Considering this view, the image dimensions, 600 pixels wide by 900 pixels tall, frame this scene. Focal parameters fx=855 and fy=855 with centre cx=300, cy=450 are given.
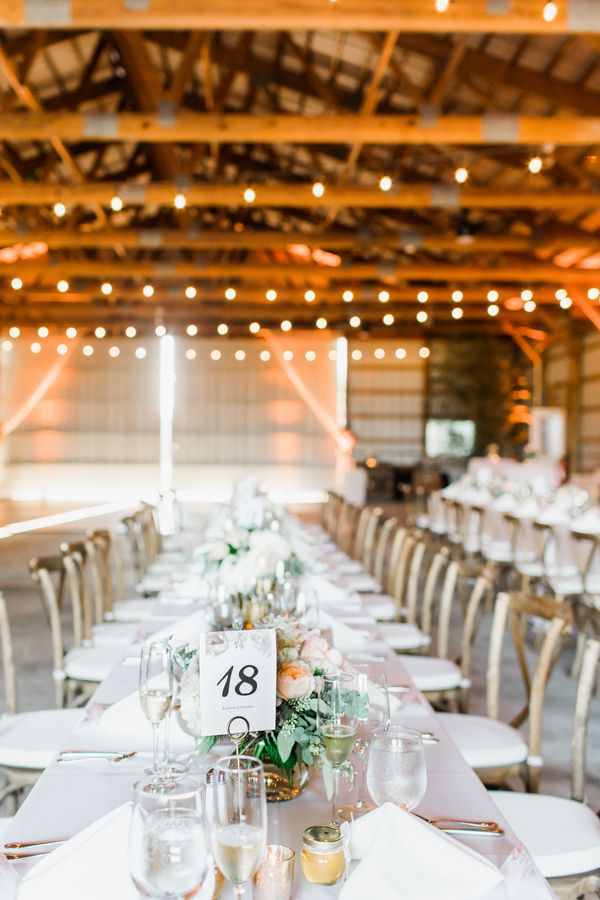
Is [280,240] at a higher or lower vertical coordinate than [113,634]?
higher

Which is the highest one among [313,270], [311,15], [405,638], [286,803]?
[311,15]

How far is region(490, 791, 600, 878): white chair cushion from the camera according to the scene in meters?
1.98

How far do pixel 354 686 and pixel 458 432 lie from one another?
18319 mm

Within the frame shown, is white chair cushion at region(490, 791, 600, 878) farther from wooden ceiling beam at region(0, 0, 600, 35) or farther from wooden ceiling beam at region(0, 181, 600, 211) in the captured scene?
wooden ceiling beam at region(0, 181, 600, 211)

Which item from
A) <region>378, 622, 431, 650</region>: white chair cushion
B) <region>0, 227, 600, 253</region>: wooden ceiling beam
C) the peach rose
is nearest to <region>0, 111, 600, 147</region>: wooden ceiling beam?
<region>0, 227, 600, 253</region>: wooden ceiling beam

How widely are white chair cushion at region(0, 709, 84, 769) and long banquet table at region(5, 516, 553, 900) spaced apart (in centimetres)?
58

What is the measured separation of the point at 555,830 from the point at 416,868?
1053 mm

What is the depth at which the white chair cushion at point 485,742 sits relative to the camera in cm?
264

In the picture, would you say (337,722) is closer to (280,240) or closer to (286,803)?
(286,803)

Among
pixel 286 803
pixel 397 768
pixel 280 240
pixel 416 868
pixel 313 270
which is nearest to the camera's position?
pixel 416 868

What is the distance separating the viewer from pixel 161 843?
3.34 ft

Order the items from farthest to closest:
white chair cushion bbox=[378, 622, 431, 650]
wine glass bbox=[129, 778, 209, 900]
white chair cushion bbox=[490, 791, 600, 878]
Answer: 1. white chair cushion bbox=[378, 622, 431, 650]
2. white chair cushion bbox=[490, 791, 600, 878]
3. wine glass bbox=[129, 778, 209, 900]

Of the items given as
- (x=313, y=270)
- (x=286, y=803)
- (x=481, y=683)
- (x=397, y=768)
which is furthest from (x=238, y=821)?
(x=313, y=270)

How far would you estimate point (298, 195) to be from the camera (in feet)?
29.0
